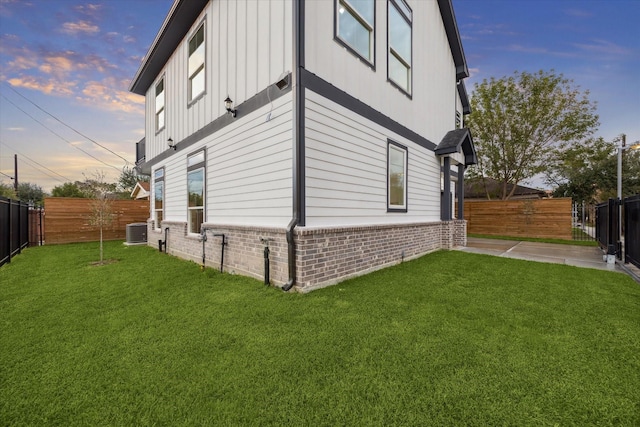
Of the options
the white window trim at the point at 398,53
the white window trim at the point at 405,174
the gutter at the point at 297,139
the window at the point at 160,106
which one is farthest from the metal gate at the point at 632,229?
the window at the point at 160,106

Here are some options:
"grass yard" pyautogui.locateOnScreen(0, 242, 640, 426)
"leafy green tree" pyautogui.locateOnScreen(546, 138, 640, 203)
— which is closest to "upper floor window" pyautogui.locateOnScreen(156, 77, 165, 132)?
"grass yard" pyautogui.locateOnScreen(0, 242, 640, 426)

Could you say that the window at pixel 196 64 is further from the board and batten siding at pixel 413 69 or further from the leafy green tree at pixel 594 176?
the leafy green tree at pixel 594 176

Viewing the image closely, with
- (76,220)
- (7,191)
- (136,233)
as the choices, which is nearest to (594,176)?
(136,233)

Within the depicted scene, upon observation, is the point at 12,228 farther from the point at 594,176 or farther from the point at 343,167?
the point at 594,176

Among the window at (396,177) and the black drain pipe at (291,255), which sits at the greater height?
the window at (396,177)

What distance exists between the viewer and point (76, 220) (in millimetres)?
10938

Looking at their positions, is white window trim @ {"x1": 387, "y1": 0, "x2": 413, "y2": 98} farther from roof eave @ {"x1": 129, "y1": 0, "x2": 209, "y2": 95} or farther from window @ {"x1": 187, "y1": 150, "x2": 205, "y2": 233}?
window @ {"x1": 187, "y1": 150, "x2": 205, "y2": 233}

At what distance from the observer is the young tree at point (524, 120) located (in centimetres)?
1562

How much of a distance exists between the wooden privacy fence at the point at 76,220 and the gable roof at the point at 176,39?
17.8 feet

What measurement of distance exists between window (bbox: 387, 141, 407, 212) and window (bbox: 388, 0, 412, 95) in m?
1.70

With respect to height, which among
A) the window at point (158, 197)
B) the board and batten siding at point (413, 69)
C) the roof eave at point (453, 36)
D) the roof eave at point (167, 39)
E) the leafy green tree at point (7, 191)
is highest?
the roof eave at point (453, 36)

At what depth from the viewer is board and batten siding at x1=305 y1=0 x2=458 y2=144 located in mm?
4418

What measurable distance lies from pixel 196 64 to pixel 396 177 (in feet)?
21.1

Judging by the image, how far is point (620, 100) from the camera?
606 inches
